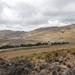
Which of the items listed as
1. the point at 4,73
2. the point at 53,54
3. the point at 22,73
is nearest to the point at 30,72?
the point at 22,73

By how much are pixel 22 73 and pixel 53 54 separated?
596 inches

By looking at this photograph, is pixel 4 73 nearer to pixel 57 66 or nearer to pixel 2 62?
pixel 2 62

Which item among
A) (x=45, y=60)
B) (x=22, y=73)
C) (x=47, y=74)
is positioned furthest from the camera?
(x=45, y=60)

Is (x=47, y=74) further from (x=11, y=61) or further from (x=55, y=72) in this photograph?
(x=11, y=61)

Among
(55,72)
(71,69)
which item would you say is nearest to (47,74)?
(55,72)

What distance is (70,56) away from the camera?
83.2 m

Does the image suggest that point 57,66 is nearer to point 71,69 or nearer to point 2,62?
point 71,69

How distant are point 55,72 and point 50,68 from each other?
110 inches

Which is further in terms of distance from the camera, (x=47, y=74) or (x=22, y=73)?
(x=22, y=73)

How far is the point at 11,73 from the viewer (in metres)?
75.9

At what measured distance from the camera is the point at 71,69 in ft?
245

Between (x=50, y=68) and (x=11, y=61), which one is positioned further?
(x=11, y=61)

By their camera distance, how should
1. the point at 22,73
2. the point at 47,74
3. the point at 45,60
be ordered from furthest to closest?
the point at 45,60 < the point at 22,73 < the point at 47,74

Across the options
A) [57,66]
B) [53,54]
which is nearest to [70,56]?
[53,54]
